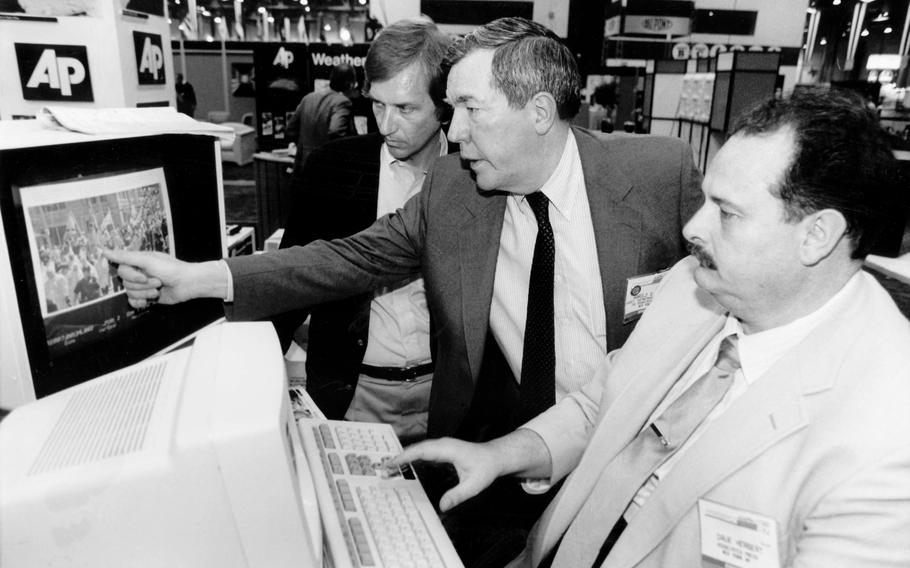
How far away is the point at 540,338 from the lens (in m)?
1.57

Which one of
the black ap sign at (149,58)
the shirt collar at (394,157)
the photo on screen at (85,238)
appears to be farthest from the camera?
the shirt collar at (394,157)

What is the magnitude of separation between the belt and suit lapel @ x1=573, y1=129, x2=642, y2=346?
0.57 metres

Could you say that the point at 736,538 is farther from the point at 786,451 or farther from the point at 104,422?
the point at 104,422

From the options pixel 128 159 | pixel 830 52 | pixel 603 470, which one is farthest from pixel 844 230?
pixel 830 52

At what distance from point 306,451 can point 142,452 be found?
411 millimetres

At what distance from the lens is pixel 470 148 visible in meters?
1.56

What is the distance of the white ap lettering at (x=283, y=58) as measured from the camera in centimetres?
655

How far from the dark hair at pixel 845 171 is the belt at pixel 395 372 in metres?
1.14

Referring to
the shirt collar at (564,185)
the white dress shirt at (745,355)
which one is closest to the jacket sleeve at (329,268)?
the shirt collar at (564,185)

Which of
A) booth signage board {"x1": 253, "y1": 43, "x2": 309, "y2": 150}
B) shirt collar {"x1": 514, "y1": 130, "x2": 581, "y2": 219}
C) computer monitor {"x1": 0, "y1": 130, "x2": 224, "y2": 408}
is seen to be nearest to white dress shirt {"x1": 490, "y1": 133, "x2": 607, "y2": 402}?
shirt collar {"x1": 514, "y1": 130, "x2": 581, "y2": 219}

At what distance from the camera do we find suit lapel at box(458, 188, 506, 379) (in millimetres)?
1597

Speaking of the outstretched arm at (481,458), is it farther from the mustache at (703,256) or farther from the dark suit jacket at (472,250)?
the mustache at (703,256)

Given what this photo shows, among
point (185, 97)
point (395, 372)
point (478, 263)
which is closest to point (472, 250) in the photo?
point (478, 263)

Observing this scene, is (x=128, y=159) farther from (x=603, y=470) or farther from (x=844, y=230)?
(x=844, y=230)
